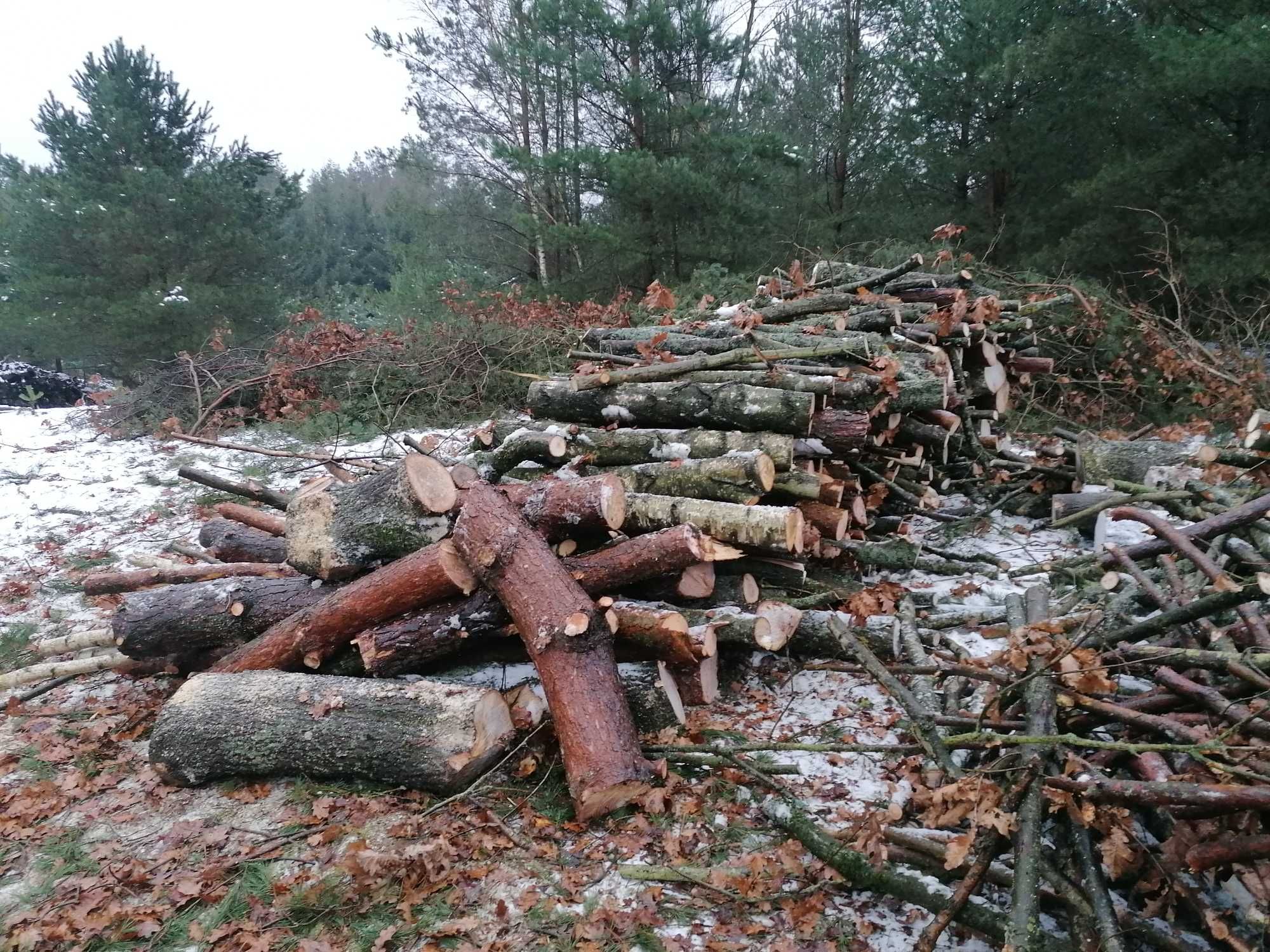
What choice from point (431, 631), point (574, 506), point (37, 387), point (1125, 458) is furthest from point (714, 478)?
point (37, 387)

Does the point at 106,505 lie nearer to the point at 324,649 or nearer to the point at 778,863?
the point at 324,649

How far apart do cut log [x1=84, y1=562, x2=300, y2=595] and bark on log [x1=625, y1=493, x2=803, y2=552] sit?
2261mm

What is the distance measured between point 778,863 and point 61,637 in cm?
457

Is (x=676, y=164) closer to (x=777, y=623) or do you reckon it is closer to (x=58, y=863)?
(x=777, y=623)

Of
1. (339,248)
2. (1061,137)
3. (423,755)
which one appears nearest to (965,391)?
(423,755)

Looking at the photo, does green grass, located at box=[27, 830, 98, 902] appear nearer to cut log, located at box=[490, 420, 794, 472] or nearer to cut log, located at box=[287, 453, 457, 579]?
cut log, located at box=[287, 453, 457, 579]

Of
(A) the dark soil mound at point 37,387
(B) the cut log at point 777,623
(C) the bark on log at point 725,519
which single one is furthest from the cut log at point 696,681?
(A) the dark soil mound at point 37,387

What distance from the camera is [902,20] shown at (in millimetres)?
12039

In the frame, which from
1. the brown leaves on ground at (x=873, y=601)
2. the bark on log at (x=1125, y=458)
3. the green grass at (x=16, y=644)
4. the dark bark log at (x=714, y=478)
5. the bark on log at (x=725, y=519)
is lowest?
the green grass at (x=16, y=644)

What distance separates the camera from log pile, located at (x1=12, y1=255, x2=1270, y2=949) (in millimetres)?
2201

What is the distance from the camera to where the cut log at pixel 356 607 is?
12.1 feet

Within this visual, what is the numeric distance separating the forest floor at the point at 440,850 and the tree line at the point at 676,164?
355 inches

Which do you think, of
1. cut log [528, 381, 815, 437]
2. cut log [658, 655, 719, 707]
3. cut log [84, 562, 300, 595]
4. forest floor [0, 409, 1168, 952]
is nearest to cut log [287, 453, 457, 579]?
cut log [84, 562, 300, 595]

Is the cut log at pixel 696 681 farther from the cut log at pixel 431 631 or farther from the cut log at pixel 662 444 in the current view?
the cut log at pixel 662 444
